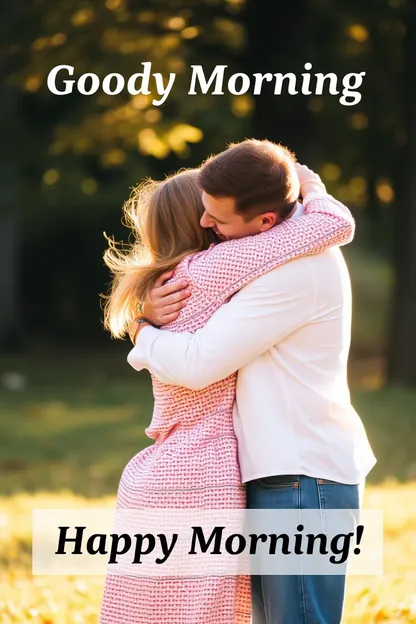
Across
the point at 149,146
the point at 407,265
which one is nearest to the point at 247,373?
the point at 149,146

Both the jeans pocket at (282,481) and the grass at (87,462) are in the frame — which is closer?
the jeans pocket at (282,481)

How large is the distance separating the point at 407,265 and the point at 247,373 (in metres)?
11.4

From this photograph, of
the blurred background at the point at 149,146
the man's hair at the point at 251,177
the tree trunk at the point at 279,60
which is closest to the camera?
the man's hair at the point at 251,177

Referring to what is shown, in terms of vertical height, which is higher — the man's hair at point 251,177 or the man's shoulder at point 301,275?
the man's hair at point 251,177

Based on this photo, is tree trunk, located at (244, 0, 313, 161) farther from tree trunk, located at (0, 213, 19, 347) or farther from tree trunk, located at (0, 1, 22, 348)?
tree trunk, located at (0, 213, 19, 347)

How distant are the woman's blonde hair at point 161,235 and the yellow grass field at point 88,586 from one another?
1.84 meters

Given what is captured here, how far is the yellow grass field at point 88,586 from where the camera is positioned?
486 centimetres

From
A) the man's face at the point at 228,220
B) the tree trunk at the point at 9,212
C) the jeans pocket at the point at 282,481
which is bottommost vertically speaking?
the jeans pocket at the point at 282,481

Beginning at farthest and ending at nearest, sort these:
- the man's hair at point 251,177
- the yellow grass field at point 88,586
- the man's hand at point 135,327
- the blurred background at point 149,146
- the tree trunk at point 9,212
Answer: the tree trunk at point 9,212 < the blurred background at point 149,146 < the yellow grass field at point 88,586 < the man's hand at point 135,327 < the man's hair at point 251,177

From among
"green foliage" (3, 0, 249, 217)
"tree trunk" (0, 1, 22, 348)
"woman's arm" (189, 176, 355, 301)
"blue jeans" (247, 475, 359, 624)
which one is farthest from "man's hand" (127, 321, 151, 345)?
"tree trunk" (0, 1, 22, 348)

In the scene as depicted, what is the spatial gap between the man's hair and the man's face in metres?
0.02

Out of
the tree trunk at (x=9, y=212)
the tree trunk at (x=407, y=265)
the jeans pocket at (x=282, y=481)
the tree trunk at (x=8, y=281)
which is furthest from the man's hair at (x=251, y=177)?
the tree trunk at (x=8, y=281)

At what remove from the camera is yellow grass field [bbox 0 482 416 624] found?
4.86m

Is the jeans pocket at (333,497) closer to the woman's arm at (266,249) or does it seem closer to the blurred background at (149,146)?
the woman's arm at (266,249)
